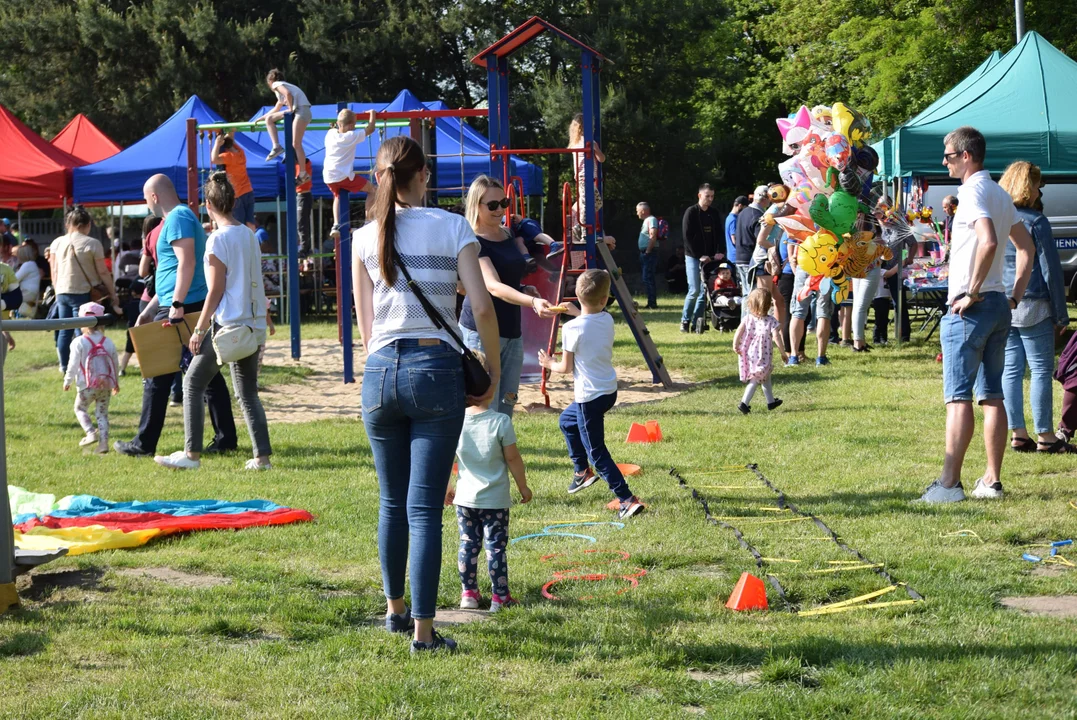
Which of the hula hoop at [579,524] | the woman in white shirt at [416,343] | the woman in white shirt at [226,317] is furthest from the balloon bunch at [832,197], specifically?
the woman in white shirt at [416,343]

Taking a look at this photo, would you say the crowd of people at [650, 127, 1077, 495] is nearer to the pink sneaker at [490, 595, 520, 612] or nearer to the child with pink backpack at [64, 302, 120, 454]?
the pink sneaker at [490, 595, 520, 612]

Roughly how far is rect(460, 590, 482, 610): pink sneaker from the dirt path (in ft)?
19.8

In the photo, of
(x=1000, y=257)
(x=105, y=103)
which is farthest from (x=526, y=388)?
(x=105, y=103)

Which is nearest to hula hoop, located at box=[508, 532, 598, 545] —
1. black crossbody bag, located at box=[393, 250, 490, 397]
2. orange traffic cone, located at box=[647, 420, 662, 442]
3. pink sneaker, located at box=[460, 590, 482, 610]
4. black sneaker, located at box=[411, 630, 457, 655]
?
pink sneaker, located at box=[460, 590, 482, 610]

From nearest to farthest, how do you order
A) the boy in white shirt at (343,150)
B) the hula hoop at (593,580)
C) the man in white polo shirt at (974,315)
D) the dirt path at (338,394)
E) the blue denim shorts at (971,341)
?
the hula hoop at (593,580), the man in white polo shirt at (974,315), the blue denim shorts at (971,341), the dirt path at (338,394), the boy in white shirt at (343,150)

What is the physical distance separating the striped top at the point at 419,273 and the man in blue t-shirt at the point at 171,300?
4.62m

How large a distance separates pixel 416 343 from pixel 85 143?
76.0ft

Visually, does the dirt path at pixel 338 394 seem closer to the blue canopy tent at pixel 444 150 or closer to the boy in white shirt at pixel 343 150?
the boy in white shirt at pixel 343 150

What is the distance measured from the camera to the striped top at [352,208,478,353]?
14.6 feet

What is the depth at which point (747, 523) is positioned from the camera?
662 cm

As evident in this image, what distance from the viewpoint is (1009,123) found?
15625mm

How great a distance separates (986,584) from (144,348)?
19.4ft

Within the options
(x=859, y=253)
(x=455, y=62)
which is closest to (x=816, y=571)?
(x=859, y=253)

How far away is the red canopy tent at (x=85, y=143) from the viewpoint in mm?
24969
